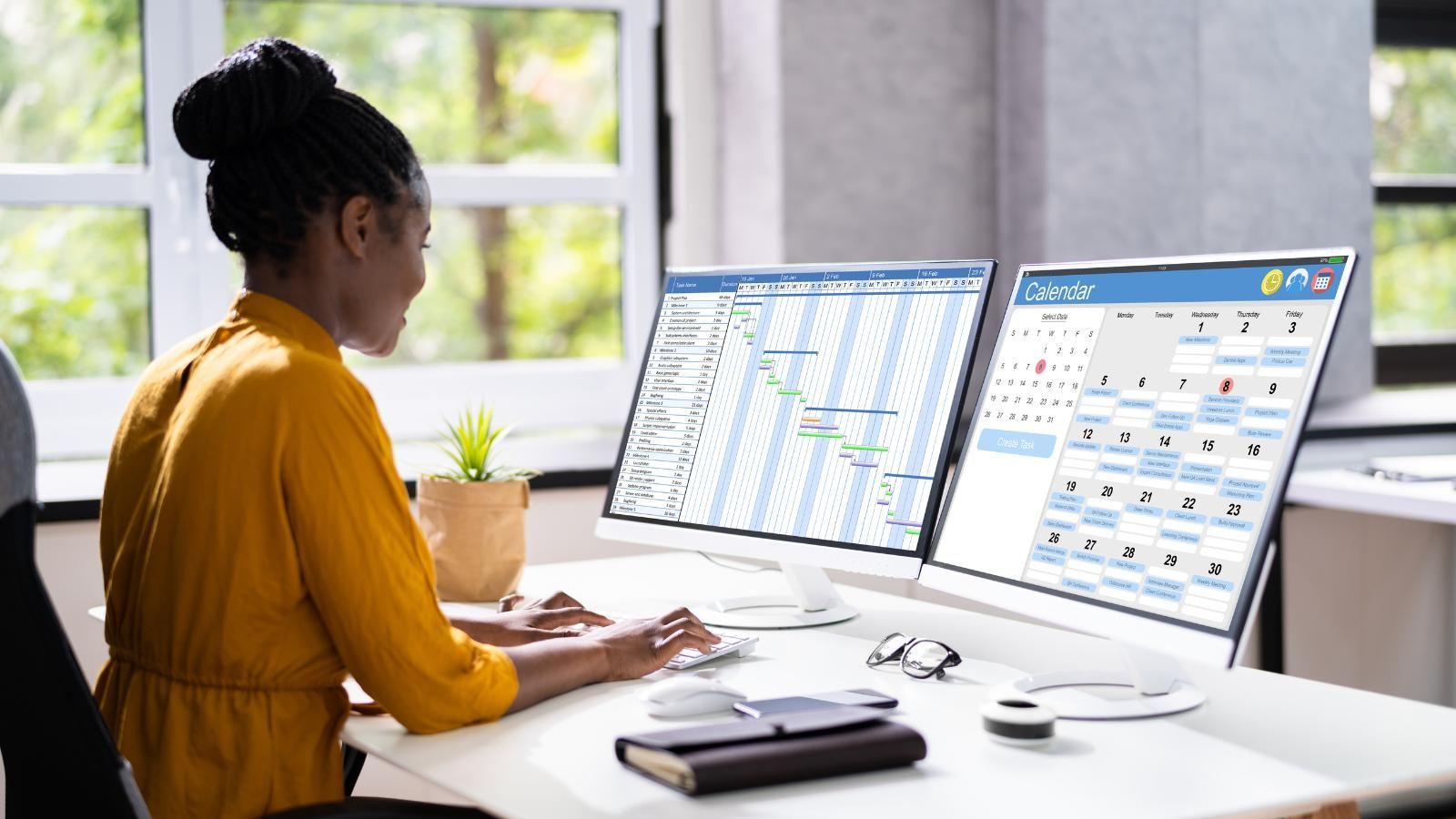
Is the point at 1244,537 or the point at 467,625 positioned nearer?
the point at 1244,537

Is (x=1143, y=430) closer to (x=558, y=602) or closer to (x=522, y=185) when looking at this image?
(x=558, y=602)

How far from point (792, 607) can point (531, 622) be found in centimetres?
38

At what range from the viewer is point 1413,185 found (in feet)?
12.3

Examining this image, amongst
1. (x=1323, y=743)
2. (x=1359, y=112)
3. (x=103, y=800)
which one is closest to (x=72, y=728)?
(x=103, y=800)

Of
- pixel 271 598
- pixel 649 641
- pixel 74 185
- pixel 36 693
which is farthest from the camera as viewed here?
pixel 74 185

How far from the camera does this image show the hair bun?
1.37 metres

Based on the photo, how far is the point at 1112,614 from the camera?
1.34 meters

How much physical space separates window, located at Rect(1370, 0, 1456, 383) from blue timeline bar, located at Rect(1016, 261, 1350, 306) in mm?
2542

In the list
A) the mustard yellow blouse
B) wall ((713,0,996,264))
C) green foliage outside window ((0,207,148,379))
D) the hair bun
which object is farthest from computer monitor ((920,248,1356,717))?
green foliage outside window ((0,207,148,379))

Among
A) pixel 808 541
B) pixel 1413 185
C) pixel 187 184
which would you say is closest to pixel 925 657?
pixel 808 541

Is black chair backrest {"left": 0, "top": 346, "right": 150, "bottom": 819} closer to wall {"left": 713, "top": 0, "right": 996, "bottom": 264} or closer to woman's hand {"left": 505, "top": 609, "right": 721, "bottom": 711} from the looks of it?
woman's hand {"left": 505, "top": 609, "right": 721, "bottom": 711}

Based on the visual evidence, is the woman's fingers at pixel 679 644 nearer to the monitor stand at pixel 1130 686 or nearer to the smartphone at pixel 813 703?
the smartphone at pixel 813 703

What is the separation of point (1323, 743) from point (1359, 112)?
2.50 m

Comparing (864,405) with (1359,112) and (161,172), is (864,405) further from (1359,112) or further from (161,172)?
(1359,112)
